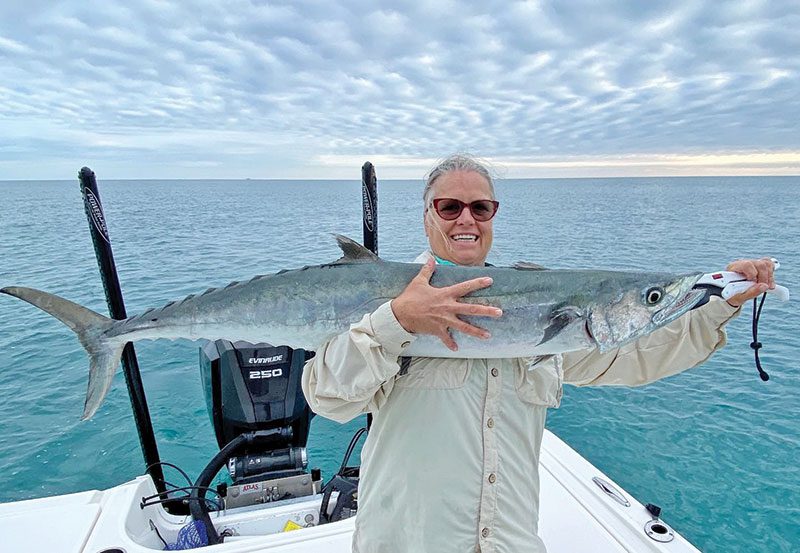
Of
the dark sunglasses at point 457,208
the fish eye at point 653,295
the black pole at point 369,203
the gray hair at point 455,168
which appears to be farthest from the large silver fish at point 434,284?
the black pole at point 369,203

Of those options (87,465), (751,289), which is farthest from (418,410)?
(87,465)

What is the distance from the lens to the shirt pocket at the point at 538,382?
6.27 feet

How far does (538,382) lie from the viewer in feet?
6.36

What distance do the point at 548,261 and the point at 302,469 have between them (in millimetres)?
19290

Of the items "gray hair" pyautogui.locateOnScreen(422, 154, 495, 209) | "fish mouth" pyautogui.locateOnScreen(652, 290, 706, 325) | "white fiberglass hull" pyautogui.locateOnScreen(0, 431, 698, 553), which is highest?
"gray hair" pyautogui.locateOnScreen(422, 154, 495, 209)

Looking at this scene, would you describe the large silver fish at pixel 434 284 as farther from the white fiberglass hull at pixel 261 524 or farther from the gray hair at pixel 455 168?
the white fiberglass hull at pixel 261 524

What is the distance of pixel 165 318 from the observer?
7.97ft

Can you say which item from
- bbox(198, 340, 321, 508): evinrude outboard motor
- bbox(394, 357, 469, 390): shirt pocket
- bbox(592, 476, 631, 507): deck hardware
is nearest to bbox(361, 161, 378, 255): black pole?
bbox(198, 340, 321, 508): evinrude outboard motor

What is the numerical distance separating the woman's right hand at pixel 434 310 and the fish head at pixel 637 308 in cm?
54

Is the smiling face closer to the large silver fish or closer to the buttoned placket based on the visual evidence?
the large silver fish

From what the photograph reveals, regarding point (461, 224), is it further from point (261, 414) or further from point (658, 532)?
point (261, 414)

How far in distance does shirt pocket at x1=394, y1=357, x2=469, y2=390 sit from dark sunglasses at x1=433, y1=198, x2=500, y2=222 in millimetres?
622

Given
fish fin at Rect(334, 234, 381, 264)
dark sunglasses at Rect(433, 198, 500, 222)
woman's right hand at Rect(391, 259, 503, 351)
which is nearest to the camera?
woman's right hand at Rect(391, 259, 503, 351)

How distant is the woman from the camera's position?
5.58ft
